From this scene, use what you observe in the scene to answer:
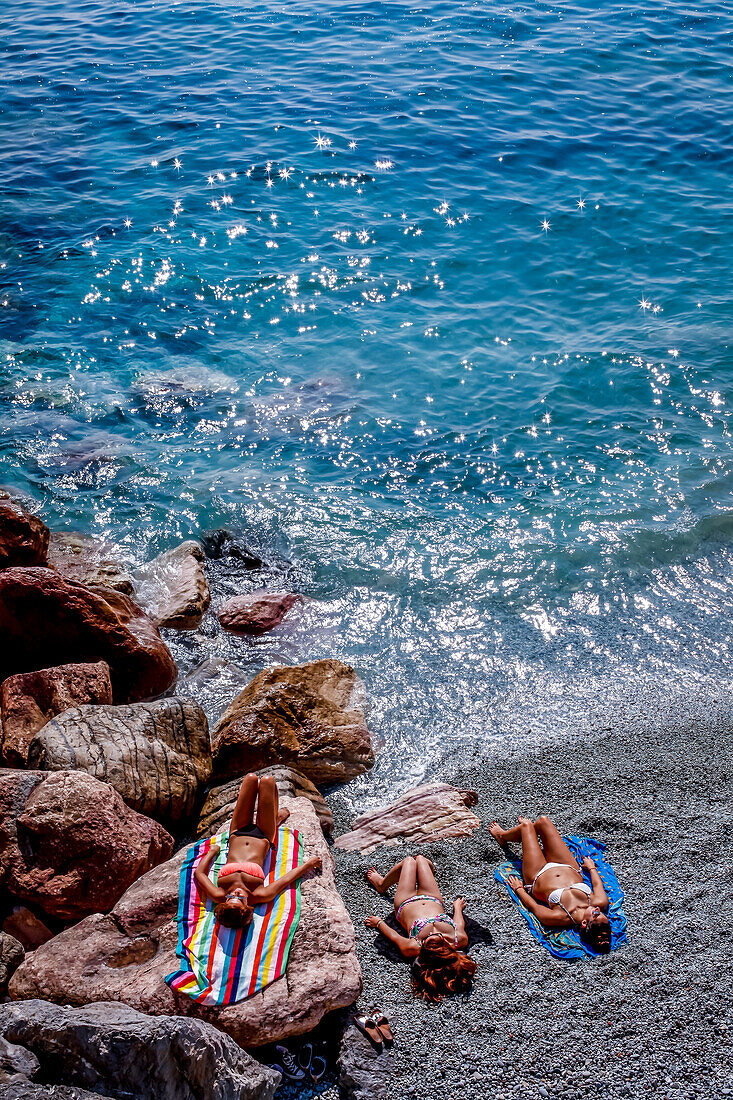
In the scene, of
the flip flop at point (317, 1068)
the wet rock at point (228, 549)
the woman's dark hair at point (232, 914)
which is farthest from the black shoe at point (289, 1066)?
the wet rock at point (228, 549)

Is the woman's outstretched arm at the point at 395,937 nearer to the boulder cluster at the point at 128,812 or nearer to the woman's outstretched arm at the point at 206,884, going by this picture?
the boulder cluster at the point at 128,812

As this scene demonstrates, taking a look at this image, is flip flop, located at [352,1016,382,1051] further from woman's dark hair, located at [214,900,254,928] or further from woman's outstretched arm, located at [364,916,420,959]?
woman's dark hair, located at [214,900,254,928]

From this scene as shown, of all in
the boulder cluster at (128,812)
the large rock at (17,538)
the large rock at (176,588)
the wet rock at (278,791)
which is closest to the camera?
the boulder cluster at (128,812)

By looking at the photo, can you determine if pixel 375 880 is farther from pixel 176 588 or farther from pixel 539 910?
pixel 176 588

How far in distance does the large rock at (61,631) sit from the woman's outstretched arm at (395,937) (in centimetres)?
441

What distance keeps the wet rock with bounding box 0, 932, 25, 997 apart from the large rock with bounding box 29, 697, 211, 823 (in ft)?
5.33

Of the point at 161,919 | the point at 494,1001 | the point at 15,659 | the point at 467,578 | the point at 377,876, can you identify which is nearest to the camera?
the point at 494,1001

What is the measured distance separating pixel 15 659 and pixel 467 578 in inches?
258

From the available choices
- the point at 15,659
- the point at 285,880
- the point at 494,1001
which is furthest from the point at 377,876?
the point at 15,659

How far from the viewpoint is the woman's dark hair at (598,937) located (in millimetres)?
7129

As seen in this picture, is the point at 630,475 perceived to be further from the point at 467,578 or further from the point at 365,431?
the point at 365,431

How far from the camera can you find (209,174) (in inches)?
874

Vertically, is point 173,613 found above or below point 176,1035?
below

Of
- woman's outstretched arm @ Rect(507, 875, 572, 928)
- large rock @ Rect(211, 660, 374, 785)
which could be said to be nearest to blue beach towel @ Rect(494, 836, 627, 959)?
woman's outstretched arm @ Rect(507, 875, 572, 928)
